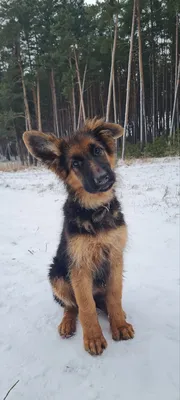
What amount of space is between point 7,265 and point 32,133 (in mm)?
A: 2374

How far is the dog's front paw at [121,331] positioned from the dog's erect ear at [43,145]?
189 centimetres

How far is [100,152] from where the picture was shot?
3.08 m

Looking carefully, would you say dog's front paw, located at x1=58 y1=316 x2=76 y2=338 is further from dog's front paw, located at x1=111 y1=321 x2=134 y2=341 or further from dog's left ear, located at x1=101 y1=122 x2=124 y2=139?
dog's left ear, located at x1=101 y1=122 x2=124 y2=139

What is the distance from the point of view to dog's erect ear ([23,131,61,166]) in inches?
107

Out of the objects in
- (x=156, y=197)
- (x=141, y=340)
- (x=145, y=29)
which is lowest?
(x=156, y=197)

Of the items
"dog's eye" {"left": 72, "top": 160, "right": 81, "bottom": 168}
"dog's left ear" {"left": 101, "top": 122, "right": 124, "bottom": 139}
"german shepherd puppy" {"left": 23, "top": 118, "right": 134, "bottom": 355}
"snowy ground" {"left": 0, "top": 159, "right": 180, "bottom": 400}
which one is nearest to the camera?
"snowy ground" {"left": 0, "top": 159, "right": 180, "bottom": 400}

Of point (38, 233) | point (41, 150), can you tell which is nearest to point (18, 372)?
point (41, 150)

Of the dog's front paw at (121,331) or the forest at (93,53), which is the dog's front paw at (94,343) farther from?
the forest at (93,53)

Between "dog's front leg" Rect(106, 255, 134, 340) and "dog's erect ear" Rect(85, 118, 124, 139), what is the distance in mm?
1485

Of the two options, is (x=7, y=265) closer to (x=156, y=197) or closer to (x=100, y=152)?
(x=100, y=152)

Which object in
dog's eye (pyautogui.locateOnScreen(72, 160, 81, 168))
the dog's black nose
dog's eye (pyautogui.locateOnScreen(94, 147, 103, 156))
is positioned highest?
dog's eye (pyautogui.locateOnScreen(94, 147, 103, 156))

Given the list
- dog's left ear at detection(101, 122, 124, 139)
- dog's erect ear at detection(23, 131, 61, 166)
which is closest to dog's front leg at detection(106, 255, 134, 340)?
dog's erect ear at detection(23, 131, 61, 166)

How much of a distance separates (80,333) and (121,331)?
429 millimetres

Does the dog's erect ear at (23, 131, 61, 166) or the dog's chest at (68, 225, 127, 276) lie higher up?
the dog's erect ear at (23, 131, 61, 166)
